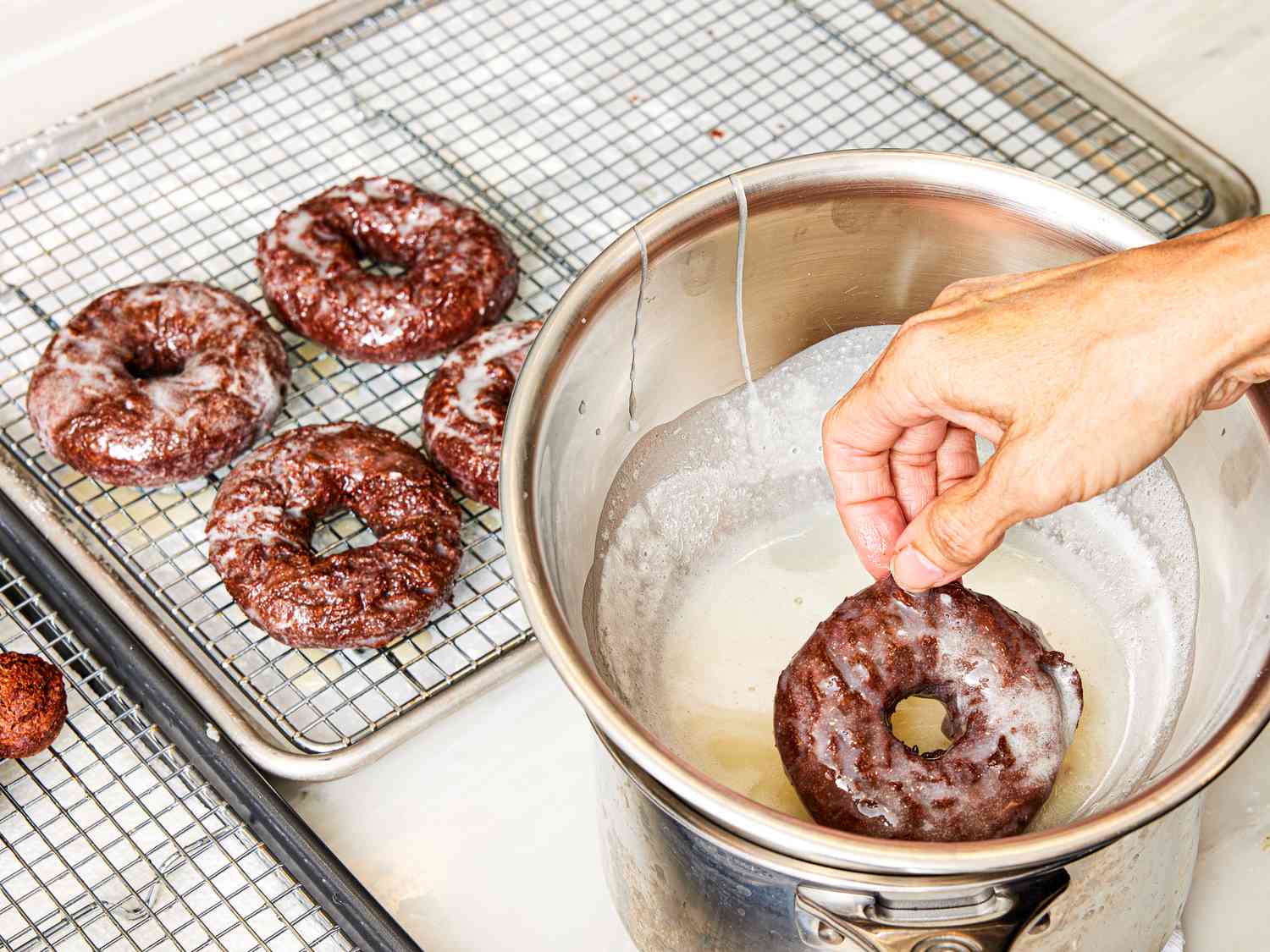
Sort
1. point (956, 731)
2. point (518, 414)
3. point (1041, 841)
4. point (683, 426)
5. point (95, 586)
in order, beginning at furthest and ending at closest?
point (95, 586) < point (683, 426) < point (956, 731) < point (518, 414) < point (1041, 841)

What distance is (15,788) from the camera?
142 centimetres

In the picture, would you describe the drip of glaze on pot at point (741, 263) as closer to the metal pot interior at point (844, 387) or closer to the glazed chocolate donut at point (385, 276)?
the metal pot interior at point (844, 387)

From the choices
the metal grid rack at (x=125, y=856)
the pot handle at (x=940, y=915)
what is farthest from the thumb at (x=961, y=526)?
the metal grid rack at (x=125, y=856)

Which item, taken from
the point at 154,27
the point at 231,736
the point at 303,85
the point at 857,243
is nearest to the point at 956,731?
the point at 857,243

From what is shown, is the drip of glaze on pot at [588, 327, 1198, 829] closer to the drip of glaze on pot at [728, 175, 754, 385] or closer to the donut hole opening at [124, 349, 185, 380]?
the drip of glaze on pot at [728, 175, 754, 385]

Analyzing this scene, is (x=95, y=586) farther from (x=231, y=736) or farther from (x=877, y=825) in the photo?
(x=877, y=825)

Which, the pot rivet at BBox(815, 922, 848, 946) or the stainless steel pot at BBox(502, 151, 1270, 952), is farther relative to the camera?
the pot rivet at BBox(815, 922, 848, 946)

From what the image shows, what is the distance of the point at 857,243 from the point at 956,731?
0.48 metres

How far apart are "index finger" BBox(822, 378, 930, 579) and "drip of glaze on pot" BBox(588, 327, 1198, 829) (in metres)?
0.13

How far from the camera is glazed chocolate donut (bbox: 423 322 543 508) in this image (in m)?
1.62

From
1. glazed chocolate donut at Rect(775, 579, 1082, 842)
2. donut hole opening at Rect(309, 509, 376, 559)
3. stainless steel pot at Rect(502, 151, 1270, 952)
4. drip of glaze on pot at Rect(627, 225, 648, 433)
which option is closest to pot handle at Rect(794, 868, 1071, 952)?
stainless steel pot at Rect(502, 151, 1270, 952)

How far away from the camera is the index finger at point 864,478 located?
112cm

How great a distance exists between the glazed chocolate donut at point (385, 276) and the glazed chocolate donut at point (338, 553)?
162 mm

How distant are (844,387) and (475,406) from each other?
0.50 meters
